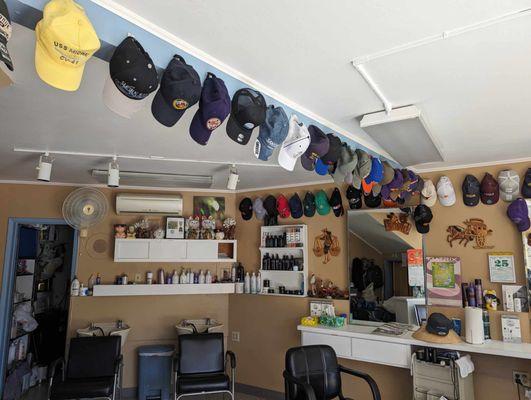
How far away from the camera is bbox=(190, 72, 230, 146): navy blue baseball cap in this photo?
153 centimetres

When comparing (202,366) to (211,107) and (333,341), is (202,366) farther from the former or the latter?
(211,107)

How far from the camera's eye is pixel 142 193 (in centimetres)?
468

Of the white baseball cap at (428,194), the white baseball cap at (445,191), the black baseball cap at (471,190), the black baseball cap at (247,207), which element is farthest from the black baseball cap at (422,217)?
the black baseball cap at (247,207)

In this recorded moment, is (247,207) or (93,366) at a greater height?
(247,207)

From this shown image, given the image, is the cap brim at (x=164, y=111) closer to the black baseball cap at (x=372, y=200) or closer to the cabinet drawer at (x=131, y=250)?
the black baseball cap at (x=372, y=200)

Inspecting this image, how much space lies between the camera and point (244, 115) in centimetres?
170

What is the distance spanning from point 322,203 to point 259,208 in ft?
2.76

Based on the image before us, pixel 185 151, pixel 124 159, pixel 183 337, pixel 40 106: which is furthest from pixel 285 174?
pixel 40 106

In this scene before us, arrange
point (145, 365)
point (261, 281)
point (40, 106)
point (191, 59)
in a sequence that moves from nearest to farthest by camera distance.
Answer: point (191, 59), point (40, 106), point (145, 365), point (261, 281)

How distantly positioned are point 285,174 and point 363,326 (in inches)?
69.0

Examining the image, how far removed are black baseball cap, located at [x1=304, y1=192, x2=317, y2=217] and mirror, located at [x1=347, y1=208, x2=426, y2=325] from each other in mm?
425

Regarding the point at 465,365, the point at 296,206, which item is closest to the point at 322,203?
the point at 296,206

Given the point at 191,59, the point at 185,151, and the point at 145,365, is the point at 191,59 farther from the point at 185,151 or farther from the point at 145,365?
the point at 145,365

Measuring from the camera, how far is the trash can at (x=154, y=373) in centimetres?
419
